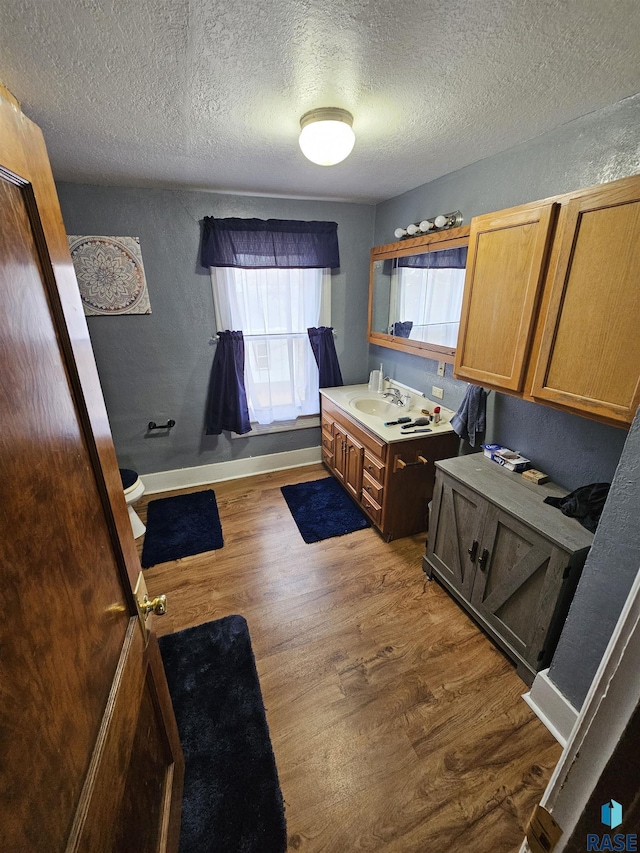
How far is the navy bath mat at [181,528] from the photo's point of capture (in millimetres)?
2424

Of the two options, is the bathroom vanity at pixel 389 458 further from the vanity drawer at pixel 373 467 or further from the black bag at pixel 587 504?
the black bag at pixel 587 504

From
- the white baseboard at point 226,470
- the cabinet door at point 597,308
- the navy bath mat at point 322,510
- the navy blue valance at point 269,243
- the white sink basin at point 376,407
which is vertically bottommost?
the navy bath mat at point 322,510

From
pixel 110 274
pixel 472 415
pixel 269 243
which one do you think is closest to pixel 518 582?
pixel 472 415

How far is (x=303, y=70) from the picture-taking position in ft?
3.87

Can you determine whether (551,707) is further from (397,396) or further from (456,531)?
(397,396)

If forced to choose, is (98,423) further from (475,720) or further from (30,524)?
(475,720)

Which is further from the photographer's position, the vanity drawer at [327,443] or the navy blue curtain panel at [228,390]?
the vanity drawer at [327,443]

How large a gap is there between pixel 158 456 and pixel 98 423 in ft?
8.29

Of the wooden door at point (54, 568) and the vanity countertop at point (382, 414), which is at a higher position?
the wooden door at point (54, 568)

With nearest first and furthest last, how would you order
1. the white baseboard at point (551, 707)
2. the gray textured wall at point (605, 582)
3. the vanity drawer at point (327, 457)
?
the gray textured wall at point (605, 582) → the white baseboard at point (551, 707) → the vanity drawer at point (327, 457)

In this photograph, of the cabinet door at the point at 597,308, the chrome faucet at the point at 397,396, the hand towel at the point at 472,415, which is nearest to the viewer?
the cabinet door at the point at 597,308

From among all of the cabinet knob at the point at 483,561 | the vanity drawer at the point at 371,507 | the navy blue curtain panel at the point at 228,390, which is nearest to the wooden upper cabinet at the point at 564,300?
the cabinet knob at the point at 483,561

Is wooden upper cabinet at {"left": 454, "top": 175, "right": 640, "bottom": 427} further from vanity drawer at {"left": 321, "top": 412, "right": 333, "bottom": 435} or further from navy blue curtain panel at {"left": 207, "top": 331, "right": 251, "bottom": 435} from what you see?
navy blue curtain panel at {"left": 207, "top": 331, "right": 251, "bottom": 435}

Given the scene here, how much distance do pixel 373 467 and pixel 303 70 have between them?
200cm
